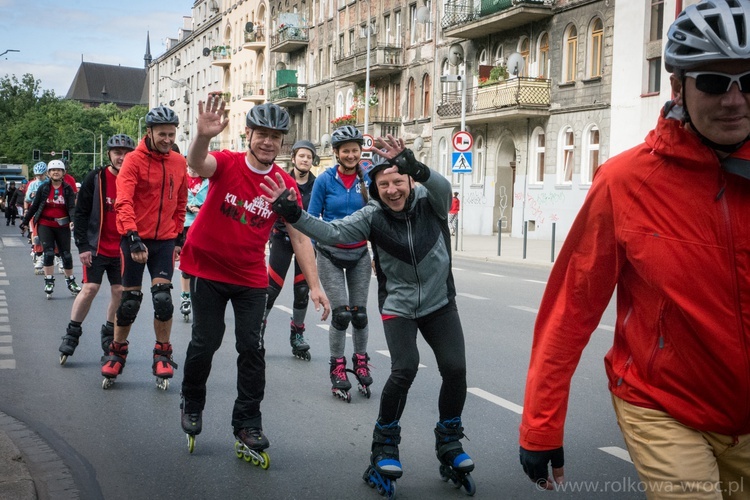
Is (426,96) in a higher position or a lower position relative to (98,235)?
higher

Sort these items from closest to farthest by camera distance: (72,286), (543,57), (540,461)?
(540,461) < (72,286) < (543,57)

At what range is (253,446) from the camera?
5559 mm

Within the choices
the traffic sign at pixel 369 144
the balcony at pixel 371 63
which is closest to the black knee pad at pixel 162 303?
the traffic sign at pixel 369 144

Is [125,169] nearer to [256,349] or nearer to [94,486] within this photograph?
[256,349]

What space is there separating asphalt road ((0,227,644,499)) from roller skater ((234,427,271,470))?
0.07 meters

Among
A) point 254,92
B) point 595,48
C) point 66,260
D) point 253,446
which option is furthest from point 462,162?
point 254,92

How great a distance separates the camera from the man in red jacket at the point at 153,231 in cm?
772

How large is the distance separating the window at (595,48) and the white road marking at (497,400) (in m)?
26.0

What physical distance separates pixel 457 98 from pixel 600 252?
38506 millimetres

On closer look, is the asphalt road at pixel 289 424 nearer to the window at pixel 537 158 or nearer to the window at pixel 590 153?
the window at pixel 590 153

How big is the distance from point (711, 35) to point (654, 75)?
94.7 ft

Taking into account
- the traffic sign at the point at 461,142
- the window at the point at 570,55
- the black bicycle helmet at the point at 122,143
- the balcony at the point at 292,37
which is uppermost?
the balcony at the point at 292,37

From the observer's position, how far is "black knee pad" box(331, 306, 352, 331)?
7564 millimetres

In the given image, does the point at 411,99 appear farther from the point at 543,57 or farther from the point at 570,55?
the point at 570,55
